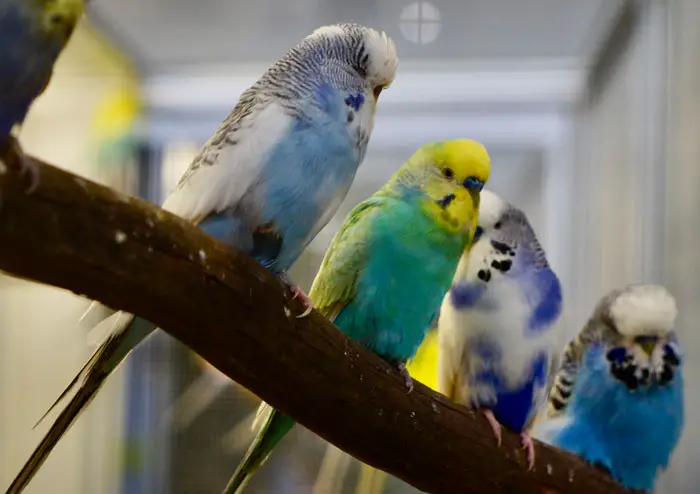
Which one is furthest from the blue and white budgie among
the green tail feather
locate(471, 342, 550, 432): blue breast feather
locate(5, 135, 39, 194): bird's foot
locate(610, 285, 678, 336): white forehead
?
locate(5, 135, 39, 194): bird's foot

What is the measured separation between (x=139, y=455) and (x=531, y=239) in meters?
0.89

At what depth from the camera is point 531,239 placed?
3.18 ft

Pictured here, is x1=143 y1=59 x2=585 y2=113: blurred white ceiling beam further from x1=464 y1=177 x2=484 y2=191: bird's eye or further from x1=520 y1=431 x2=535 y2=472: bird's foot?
x1=520 y1=431 x2=535 y2=472: bird's foot

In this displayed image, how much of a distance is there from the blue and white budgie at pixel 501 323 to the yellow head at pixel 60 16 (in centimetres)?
62

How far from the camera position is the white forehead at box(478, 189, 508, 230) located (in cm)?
93

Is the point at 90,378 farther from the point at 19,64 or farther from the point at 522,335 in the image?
the point at 522,335

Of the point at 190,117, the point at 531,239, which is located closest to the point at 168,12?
the point at 190,117

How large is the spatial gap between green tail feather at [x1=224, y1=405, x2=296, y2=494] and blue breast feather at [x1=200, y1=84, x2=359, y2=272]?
23 cm

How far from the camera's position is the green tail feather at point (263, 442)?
0.80 m

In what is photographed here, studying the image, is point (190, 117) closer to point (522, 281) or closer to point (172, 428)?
point (172, 428)

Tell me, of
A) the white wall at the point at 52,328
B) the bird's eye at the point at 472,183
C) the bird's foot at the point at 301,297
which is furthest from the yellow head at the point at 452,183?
the white wall at the point at 52,328

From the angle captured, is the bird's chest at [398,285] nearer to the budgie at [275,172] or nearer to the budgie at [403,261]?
the budgie at [403,261]

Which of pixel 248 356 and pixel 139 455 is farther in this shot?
pixel 139 455

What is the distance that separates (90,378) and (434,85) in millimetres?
1159
